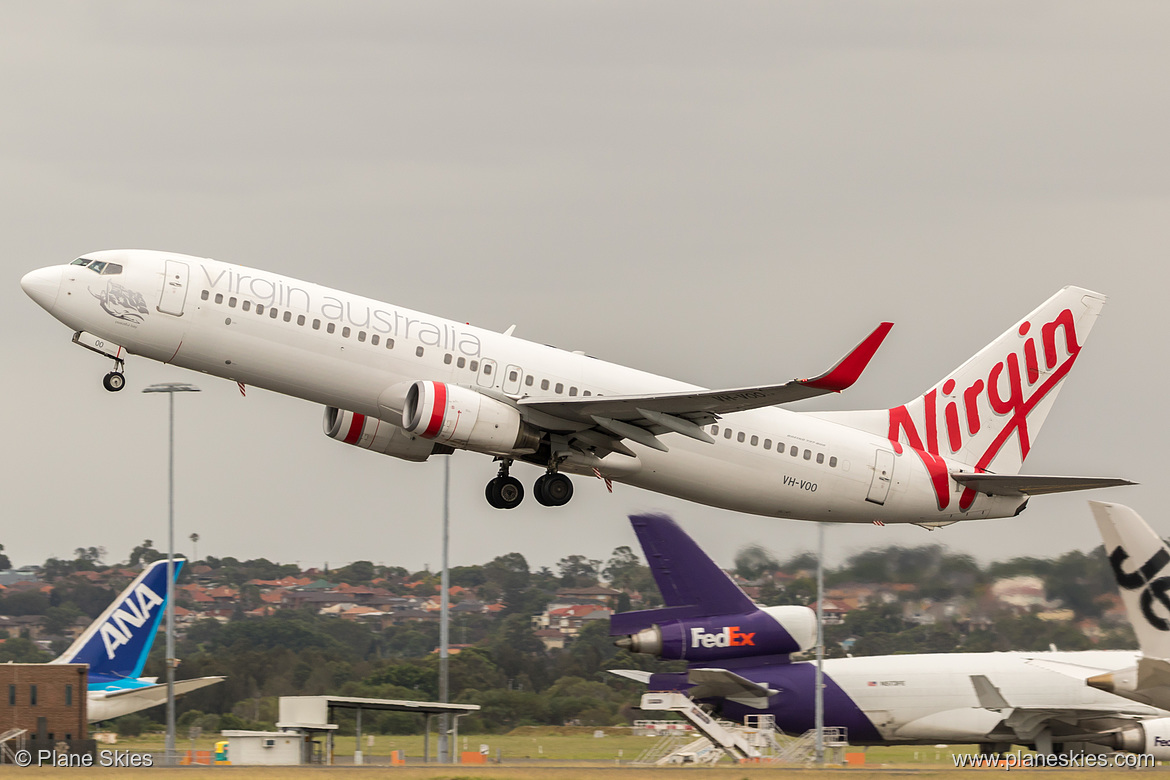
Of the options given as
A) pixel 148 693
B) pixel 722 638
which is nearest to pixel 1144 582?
pixel 722 638

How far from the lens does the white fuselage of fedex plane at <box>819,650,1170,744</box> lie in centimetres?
4625

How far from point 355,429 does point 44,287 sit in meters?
8.52

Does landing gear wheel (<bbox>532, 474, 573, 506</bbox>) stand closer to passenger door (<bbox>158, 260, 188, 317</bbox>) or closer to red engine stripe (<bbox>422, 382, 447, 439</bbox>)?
red engine stripe (<bbox>422, 382, 447, 439</bbox>)

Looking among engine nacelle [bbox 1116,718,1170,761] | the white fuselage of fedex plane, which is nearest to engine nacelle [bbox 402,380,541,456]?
the white fuselage of fedex plane

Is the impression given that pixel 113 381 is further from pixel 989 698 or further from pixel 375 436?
pixel 989 698

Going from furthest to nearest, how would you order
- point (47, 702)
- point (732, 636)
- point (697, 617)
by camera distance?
point (697, 617) < point (732, 636) < point (47, 702)

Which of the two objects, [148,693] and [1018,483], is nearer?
[1018,483]

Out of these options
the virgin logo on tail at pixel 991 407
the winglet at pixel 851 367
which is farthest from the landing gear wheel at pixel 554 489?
the virgin logo on tail at pixel 991 407

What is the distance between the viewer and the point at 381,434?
40406mm

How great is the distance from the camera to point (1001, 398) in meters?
45.3

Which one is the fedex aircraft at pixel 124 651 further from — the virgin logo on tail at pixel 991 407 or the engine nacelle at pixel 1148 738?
the engine nacelle at pixel 1148 738

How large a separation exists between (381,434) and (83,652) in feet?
67.7

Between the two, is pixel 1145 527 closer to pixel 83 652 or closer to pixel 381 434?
pixel 381 434

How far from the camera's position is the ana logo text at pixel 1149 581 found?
3722 cm
